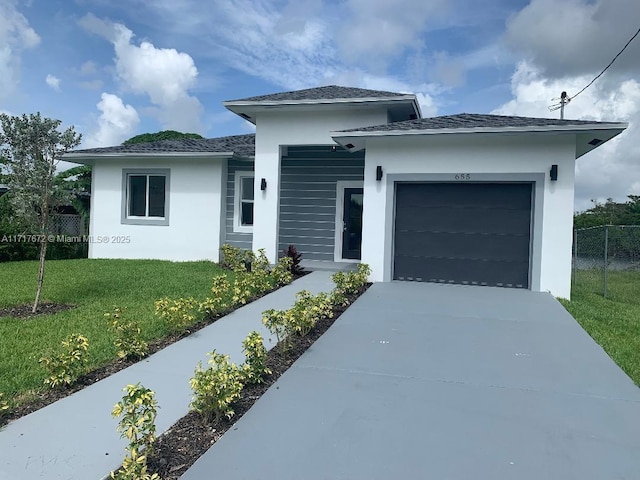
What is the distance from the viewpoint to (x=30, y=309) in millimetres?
6996

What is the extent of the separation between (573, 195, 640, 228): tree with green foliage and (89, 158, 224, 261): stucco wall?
64.5ft

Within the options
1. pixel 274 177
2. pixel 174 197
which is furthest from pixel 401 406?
pixel 174 197

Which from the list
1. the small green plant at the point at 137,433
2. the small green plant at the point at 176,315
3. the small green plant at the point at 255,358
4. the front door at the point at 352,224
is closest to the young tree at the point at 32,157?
the small green plant at the point at 176,315

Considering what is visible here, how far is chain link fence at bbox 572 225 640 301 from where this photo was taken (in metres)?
12.2

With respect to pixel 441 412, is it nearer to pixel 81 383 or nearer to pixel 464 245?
pixel 81 383

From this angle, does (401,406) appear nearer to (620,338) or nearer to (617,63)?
(620,338)

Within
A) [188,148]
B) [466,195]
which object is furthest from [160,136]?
[466,195]

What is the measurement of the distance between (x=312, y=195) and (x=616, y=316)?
25.4 ft

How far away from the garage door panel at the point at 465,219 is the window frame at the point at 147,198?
712cm

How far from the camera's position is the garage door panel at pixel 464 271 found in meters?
9.29

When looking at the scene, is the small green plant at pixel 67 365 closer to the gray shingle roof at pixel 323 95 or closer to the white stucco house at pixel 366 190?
the white stucco house at pixel 366 190

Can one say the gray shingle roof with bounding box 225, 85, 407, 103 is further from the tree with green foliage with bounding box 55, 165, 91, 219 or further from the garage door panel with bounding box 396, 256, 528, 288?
the tree with green foliage with bounding box 55, 165, 91, 219

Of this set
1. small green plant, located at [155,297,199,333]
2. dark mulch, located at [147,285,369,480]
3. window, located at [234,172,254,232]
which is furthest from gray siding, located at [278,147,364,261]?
dark mulch, located at [147,285,369,480]

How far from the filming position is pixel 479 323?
6449 millimetres
